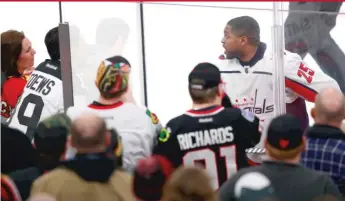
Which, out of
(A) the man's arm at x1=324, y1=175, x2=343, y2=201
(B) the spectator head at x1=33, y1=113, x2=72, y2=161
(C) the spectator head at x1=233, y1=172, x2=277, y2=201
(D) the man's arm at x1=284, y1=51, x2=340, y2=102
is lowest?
(A) the man's arm at x1=324, y1=175, x2=343, y2=201

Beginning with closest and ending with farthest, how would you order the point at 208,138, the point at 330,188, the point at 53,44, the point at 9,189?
the point at 330,188
the point at 9,189
the point at 208,138
the point at 53,44

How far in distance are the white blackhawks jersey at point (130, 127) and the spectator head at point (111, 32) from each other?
2.44 feet

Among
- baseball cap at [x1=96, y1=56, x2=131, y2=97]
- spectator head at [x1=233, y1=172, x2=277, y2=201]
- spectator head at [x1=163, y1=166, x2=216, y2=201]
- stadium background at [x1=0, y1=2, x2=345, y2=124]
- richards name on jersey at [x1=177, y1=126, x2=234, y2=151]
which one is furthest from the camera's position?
stadium background at [x1=0, y1=2, x2=345, y2=124]

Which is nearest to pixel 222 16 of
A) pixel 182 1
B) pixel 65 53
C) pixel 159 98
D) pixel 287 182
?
pixel 182 1

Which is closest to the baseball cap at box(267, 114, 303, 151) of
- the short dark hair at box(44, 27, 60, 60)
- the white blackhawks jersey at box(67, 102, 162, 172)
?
A: the white blackhawks jersey at box(67, 102, 162, 172)

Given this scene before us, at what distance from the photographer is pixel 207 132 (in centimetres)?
410

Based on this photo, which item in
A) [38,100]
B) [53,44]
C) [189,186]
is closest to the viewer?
[189,186]

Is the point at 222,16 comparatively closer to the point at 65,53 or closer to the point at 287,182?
the point at 65,53

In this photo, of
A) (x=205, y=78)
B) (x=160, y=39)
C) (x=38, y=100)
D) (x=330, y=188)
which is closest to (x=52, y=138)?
(x=205, y=78)

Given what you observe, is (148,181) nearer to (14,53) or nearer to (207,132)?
(207,132)

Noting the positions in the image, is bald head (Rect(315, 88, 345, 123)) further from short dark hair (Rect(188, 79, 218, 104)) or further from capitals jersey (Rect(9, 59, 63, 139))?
capitals jersey (Rect(9, 59, 63, 139))

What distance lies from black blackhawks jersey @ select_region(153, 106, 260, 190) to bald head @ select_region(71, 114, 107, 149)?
61 cm

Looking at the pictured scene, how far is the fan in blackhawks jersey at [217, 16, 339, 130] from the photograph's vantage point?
16.8ft

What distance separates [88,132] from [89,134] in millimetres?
13
